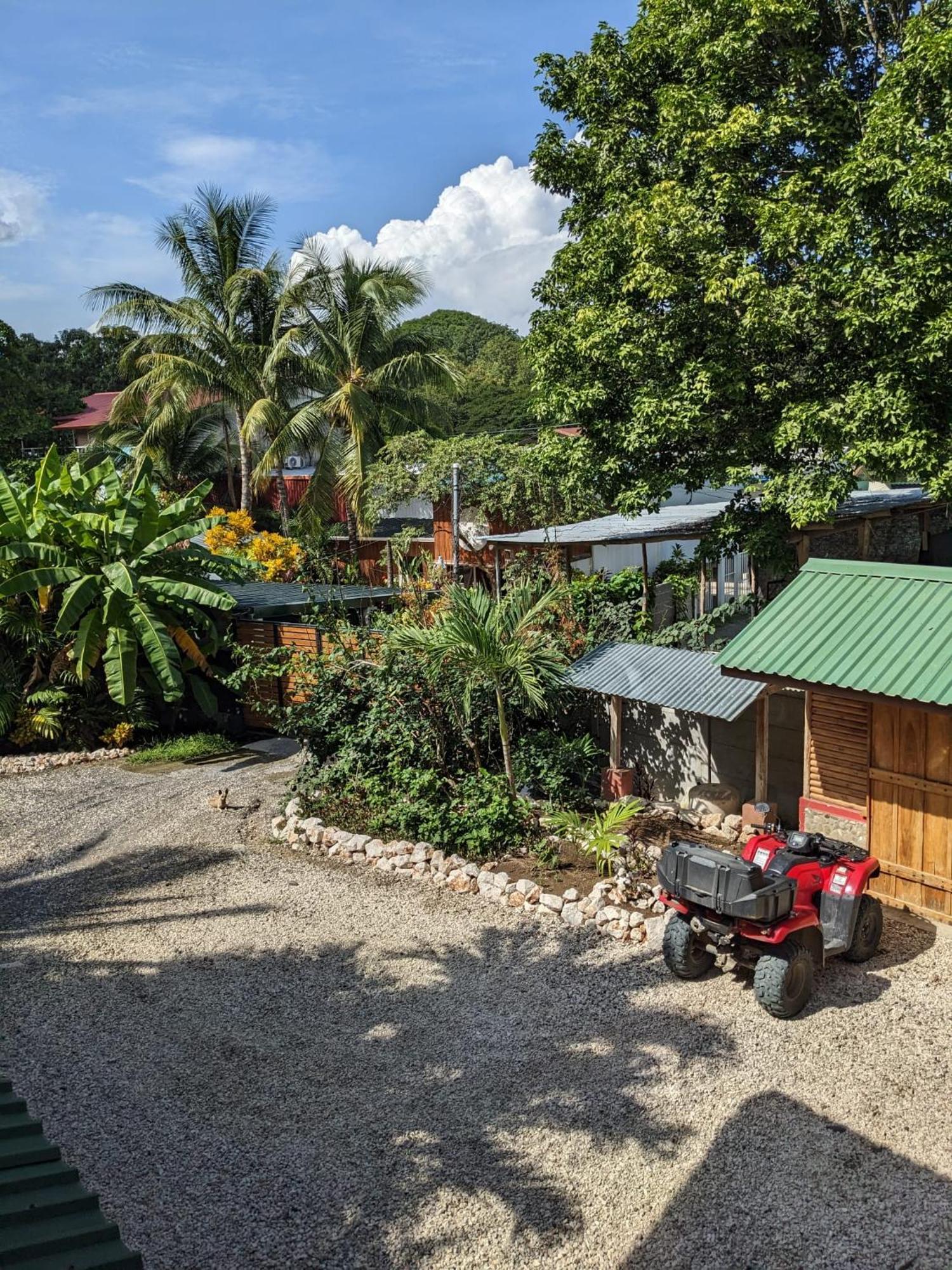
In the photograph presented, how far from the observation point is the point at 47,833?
11.8 metres

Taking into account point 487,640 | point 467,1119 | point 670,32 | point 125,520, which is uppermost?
point 670,32

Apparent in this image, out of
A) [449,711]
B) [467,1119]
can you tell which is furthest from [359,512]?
[467,1119]

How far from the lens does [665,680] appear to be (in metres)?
10.8

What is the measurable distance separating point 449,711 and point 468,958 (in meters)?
3.85

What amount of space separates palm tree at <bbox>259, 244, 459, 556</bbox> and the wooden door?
699 inches

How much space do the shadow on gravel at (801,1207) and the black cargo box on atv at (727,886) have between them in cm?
137

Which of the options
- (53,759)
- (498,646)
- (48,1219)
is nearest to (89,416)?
(53,759)

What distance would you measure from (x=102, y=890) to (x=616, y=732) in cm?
616

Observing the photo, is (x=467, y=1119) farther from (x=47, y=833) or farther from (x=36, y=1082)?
(x=47, y=833)

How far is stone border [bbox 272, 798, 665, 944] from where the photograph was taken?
8633 millimetres

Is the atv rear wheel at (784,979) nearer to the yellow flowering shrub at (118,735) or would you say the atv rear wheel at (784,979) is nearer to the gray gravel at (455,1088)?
the gray gravel at (455,1088)

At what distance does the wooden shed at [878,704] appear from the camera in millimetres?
8008

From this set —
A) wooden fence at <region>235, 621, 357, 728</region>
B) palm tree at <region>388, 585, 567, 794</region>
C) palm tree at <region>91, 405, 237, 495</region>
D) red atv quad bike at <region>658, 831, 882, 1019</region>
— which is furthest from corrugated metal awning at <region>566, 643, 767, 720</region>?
palm tree at <region>91, 405, 237, 495</region>

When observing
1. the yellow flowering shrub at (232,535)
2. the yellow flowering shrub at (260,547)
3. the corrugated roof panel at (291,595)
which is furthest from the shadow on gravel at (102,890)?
the yellow flowering shrub at (232,535)
